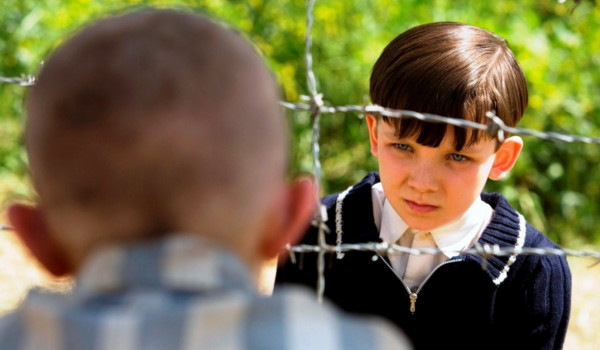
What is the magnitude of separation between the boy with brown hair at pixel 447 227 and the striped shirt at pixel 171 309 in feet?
3.06

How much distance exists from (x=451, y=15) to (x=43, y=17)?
155 cm

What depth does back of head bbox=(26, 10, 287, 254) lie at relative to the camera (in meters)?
0.87

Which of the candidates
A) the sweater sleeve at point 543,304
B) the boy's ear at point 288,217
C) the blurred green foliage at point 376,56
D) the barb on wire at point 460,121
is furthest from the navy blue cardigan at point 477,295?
the blurred green foliage at point 376,56

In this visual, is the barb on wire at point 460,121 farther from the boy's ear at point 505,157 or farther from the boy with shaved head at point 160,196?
the boy with shaved head at point 160,196

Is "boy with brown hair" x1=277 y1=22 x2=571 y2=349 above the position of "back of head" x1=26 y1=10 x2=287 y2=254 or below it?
below

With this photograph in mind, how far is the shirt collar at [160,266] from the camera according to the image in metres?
0.85

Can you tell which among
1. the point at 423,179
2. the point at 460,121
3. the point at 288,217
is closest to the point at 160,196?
the point at 288,217

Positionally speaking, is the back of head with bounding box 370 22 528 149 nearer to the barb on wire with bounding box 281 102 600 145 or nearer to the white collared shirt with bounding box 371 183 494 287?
the barb on wire with bounding box 281 102 600 145

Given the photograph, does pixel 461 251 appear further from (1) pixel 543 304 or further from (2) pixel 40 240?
(2) pixel 40 240

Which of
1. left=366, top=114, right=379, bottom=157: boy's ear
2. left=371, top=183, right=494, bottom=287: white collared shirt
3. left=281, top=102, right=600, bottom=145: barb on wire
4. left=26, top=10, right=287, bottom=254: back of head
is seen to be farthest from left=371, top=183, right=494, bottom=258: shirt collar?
left=26, top=10, right=287, bottom=254: back of head

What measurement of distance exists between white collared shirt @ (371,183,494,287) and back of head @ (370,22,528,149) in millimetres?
170

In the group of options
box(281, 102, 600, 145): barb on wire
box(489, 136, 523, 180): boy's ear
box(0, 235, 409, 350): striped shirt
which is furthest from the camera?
box(489, 136, 523, 180): boy's ear

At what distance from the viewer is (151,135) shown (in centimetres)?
87

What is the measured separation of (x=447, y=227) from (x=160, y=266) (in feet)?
3.51
